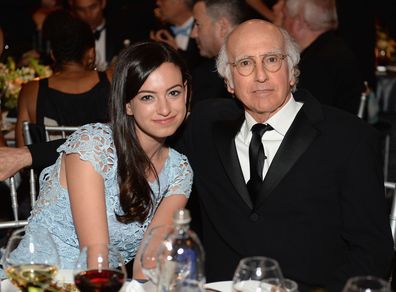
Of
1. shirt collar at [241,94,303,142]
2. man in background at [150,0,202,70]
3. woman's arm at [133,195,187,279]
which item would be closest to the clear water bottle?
woman's arm at [133,195,187,279]

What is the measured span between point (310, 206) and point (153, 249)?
98 cm

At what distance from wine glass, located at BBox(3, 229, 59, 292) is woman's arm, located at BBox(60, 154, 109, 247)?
55 centimetres

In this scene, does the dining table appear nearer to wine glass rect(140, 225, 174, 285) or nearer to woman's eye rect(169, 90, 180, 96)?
wine glass rect(140, 225, 174, 285)

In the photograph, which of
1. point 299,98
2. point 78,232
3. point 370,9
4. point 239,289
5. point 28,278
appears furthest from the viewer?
point 370,9

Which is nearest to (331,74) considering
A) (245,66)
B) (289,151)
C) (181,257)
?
(245,66)

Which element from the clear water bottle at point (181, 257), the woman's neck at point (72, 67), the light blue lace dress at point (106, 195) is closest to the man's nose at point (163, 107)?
the light blue lace dress at point (106, 195)

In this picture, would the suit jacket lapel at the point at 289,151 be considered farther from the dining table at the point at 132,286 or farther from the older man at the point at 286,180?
the dining table at the point at 132,286

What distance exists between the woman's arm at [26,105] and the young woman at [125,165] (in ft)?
6.14

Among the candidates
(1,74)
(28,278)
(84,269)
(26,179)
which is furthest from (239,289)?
(1,74)

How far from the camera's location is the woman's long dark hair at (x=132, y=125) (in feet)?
8.62

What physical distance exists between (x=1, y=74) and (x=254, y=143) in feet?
7.95

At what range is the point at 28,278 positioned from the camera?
1.87 m

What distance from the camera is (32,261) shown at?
6.25ft

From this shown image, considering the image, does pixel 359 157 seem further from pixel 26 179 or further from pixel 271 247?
pixel 26 179
